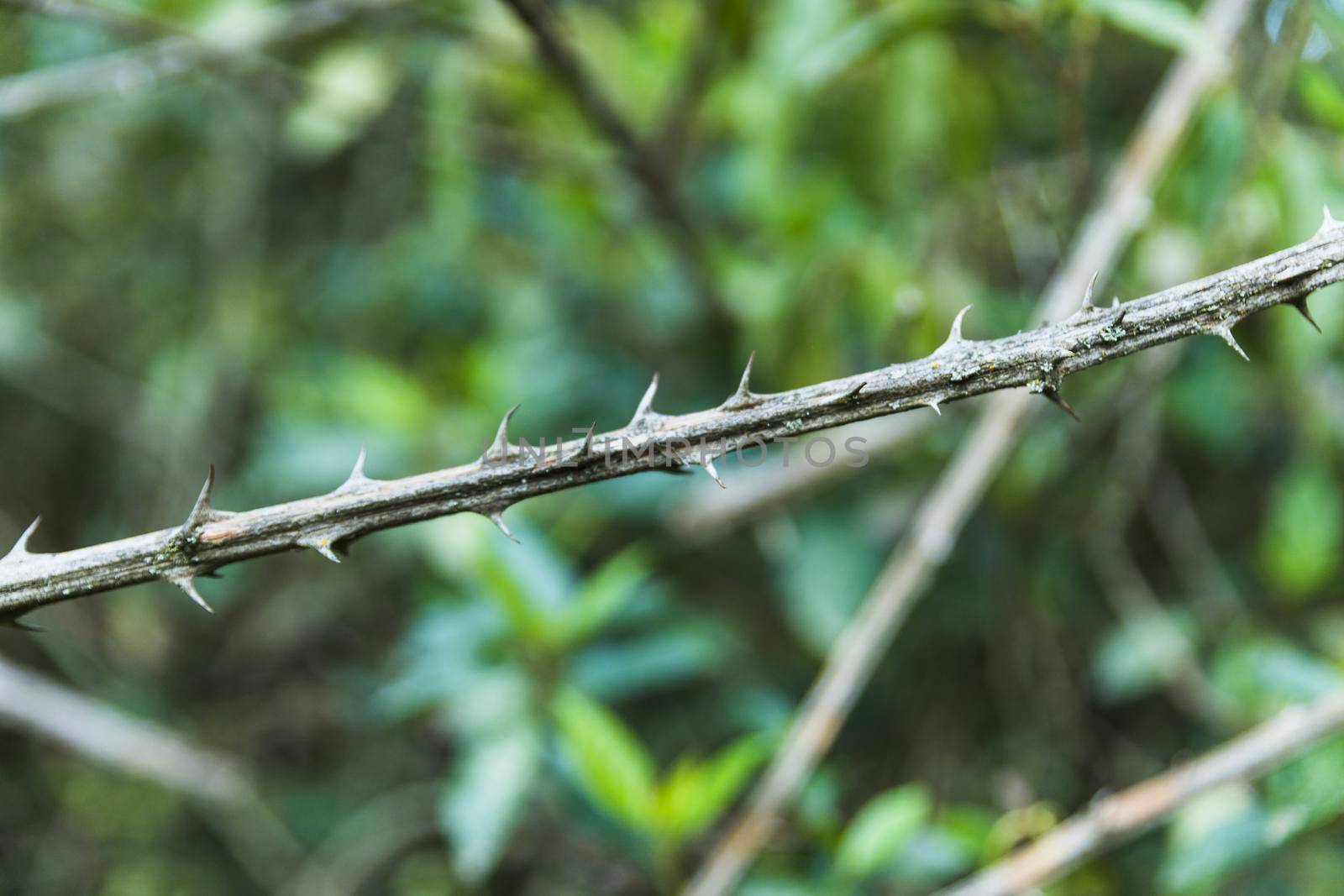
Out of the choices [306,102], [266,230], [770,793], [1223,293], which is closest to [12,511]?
[266,230]

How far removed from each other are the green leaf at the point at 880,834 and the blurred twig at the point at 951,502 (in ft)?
0.24

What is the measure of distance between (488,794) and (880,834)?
39cm

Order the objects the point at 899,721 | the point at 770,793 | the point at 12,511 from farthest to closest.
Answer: the point at 12,511 → the point at 899,721 → the point at 770,793

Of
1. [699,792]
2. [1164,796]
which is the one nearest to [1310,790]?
[1164,796]

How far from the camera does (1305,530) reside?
1.12 meters

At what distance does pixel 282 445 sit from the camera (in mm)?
1479


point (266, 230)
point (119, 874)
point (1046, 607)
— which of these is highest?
point (266, 230)

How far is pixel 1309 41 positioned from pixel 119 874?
1.87 m

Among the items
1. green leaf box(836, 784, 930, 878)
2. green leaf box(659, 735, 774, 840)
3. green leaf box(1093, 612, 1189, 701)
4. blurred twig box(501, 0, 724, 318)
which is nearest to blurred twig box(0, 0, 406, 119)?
blurred twig box(501, 0, 724, 318)

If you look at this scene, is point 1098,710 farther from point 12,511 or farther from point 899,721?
point 12,511

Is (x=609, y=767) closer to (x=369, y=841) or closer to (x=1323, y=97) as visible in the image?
(x=369, y=841)

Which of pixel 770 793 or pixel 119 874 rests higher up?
pixel 119 874

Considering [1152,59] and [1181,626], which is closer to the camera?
[1181,626]

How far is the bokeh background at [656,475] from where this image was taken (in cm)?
104
